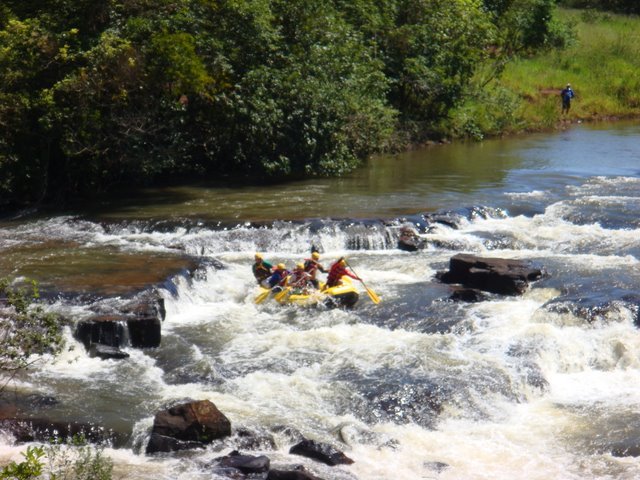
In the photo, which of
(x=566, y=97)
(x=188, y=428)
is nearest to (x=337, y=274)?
(x=188, y=428)

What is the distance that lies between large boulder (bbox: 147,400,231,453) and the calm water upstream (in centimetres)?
20

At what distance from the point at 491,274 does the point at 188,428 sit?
7191mm

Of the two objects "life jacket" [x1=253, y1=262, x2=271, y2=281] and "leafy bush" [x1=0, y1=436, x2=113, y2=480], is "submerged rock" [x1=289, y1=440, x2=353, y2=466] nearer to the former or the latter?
"leafy bush" [x1=0, y1=436, x2=113, y2=480]

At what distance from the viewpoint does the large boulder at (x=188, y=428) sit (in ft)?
37.3

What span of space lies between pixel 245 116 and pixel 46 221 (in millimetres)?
5443

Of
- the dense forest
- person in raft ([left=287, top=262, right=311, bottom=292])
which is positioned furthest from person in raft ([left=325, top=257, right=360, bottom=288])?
the dense forest

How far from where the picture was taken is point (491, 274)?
1689 cm

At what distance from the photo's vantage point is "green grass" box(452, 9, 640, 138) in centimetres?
3559

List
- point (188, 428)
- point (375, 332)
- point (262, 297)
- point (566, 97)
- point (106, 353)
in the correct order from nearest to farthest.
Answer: point (188, 428)
point (106, 353)
point (375, 332)
point (262, 297)
point (566, 97)

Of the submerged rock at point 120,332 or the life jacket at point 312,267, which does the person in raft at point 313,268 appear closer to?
the life jacket at point 312,267

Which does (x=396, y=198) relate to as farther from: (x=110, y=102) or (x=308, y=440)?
(x=308, y=440)

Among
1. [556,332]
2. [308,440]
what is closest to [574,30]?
[556,332]

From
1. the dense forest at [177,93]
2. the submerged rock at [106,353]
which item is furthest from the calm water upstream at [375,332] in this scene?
the dense forest at [177,93]

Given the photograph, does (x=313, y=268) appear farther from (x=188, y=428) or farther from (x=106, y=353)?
(x=188, y=428)
